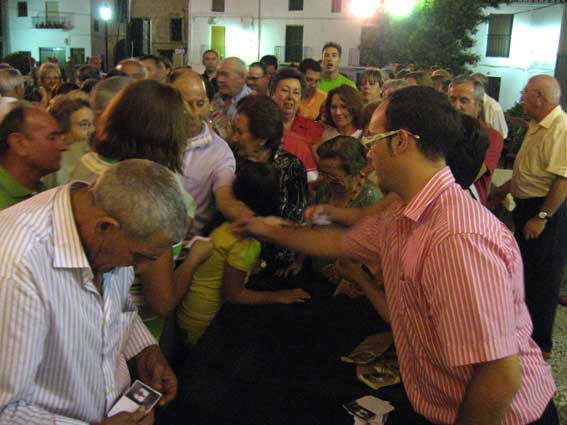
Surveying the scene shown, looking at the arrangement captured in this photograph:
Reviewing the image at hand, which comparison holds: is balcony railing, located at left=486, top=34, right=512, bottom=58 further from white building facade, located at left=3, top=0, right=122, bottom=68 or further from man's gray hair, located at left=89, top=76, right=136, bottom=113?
man's gray hair, located at left=89, top=76, right=136, bottom=113

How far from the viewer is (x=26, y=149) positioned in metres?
2.80

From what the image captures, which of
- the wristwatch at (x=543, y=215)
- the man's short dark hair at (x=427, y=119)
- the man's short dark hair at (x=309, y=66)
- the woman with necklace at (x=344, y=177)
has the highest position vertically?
the man's short dark hair at (x=309, y=66)

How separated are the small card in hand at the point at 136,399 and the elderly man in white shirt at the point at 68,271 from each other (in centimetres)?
16

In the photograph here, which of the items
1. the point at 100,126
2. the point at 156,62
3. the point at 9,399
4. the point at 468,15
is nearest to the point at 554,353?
the point at 100,126

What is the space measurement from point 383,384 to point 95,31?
51205mm

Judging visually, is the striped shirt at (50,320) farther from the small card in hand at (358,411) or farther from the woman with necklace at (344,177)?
the woman with necklace at (344,177)

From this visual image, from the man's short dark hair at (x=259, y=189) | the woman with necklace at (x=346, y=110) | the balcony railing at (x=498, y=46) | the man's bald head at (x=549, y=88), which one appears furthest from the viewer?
the balcony railing at (x=498, y=46)

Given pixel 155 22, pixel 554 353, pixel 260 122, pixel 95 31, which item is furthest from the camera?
pixel 95 31

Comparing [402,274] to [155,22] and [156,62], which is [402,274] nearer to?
[156,62]

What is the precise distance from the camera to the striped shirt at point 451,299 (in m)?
1.53

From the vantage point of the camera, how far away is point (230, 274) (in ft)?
9.56

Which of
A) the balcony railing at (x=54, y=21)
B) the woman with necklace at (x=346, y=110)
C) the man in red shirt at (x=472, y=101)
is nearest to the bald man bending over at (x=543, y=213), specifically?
the man in red shirt at (x=472, y=101)

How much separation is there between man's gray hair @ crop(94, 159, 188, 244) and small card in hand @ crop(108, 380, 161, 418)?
75 centimetres

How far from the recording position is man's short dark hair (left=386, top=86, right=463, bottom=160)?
1.78 meters
